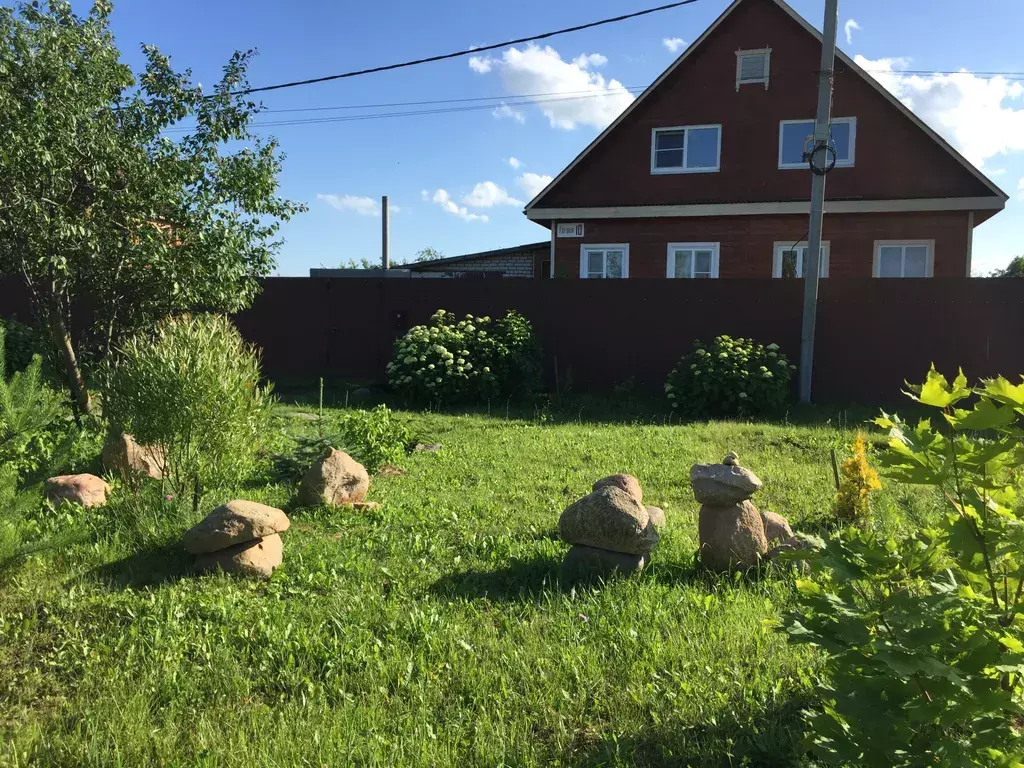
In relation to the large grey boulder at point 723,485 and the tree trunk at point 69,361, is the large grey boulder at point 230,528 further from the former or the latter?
the tree trunk at point 69,361

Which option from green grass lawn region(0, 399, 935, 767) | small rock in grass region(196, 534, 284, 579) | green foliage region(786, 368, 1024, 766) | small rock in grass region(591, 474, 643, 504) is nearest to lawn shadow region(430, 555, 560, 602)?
green grass lawn region(0, 399, 935, 767)

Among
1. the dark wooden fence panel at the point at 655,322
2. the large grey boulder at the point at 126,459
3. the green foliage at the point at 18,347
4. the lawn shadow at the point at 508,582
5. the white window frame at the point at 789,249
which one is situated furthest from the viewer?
the white window frame at the point at 789,249

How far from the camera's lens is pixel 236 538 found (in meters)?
3.63

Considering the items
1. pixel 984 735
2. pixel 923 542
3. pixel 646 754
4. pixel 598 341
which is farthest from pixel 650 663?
pixel 598 341

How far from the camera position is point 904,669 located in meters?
1.43

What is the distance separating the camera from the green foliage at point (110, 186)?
235 inches

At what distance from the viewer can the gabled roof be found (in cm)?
1315

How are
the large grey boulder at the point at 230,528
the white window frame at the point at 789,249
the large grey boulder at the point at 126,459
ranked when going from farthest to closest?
the white window frame at the point at 789,249 → the large grey boulder at the point at 126,459 → the large grey boulder at the point at 230,528

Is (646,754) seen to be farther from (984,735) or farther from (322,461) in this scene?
(322,461)

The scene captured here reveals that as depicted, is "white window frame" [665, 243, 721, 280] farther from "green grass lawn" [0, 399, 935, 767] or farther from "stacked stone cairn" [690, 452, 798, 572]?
"stacked stone cairn" [690, 452, 798, 572]

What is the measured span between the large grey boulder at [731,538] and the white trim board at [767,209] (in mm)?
11364

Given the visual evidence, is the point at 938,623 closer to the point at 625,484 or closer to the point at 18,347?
the point at 625,484

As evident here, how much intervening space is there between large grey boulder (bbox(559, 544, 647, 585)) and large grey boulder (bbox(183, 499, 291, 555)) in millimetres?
1583

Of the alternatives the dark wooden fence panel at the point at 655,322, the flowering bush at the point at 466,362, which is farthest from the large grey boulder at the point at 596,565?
the dark wooden fence panel at the point at 655,322
